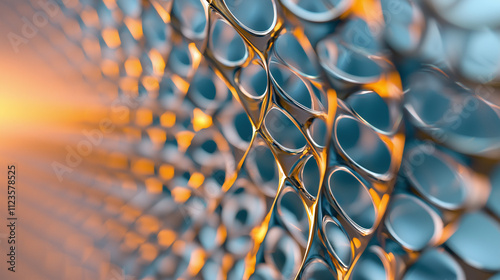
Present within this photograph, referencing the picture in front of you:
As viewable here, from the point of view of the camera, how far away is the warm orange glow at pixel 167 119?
43 centimetres

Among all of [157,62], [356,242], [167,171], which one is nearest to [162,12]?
[157,62]

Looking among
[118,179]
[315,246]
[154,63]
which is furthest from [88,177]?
[315,246]

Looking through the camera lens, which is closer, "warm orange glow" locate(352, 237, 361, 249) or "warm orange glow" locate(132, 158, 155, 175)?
"warm orange glow" locate(352, 237, 361, 249)

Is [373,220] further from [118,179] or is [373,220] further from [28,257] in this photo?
[28,257]

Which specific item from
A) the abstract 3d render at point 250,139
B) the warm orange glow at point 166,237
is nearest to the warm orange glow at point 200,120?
the abstract 3d render at point 250,139

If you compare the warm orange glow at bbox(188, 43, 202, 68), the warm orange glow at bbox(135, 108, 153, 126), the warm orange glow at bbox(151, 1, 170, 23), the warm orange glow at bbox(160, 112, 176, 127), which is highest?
the warm orange glow at bbox(151, 1, 170, 23)

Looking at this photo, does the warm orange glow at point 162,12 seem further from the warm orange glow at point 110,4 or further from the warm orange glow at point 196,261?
the warm orange glow at point 196,261

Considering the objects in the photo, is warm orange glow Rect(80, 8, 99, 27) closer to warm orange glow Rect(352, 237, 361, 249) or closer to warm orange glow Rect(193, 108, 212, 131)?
warm orange glow Rect(193, 108, 212, 131)

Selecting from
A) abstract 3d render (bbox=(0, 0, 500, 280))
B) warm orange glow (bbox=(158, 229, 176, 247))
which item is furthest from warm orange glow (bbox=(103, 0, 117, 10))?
warm orange glow (bbox=(158, 229, 176, 247))

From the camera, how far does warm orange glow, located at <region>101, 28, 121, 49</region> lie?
1.52 ft

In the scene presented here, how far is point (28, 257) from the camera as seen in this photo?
53 cm

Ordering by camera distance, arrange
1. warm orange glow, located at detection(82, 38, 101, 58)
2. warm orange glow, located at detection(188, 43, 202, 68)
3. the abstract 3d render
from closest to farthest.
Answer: the abstract 3d render < warm orange glow, located at detection(188, 43, 202, 68) < warm orange glow, located at detection(82, 38, 101, 58)

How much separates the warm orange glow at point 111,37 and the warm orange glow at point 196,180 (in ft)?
0.54

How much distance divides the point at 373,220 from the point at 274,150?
0.11 meters
